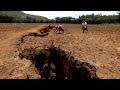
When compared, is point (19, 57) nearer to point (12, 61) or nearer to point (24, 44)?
point (12, 61)

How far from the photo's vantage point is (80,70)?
8.32m

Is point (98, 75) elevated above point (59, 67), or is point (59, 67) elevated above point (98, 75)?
point (98, 75)

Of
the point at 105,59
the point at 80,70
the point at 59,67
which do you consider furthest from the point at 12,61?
the point at 59,67

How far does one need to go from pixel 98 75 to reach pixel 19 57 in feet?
13.1

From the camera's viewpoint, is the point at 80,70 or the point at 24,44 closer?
the point at 80,70

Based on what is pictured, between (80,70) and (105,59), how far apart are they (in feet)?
3.26

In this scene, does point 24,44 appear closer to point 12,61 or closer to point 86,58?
point 12,61
